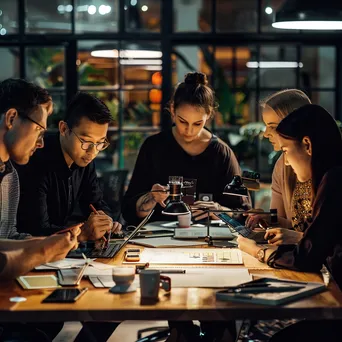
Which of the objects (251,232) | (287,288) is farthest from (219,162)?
(287,288)

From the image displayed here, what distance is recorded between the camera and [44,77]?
6.83 m

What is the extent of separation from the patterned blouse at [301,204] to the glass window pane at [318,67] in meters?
2.97

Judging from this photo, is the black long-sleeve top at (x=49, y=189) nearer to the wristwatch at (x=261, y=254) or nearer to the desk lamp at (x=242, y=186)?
the desk lamp at (x=242, y=186)

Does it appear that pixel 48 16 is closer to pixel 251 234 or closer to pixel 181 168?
pixel 181 168

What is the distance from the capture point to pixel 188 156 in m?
4.63

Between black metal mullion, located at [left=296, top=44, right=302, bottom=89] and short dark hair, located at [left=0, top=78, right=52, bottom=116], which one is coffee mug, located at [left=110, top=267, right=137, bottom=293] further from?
black metal mullion, located at [left=296, top=44, right=302, bottom=89]

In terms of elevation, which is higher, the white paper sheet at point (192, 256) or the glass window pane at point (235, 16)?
the glass window pane at point (235, 16)

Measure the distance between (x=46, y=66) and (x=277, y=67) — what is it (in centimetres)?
199

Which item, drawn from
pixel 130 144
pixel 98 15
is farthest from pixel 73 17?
pixel 130 144

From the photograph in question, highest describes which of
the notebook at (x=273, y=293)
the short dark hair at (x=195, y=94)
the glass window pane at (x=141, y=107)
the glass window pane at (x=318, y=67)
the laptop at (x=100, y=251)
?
the glass window pane at (x=318, y=67)

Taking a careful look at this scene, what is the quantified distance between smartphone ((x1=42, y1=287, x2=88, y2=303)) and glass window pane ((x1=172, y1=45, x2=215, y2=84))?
401 cm

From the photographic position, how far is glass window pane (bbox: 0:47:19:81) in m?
6.81

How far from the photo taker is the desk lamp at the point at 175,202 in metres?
3.52

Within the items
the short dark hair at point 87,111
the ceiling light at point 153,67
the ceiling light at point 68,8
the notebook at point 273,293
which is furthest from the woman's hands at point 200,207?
the ceiling light at point 68,8
